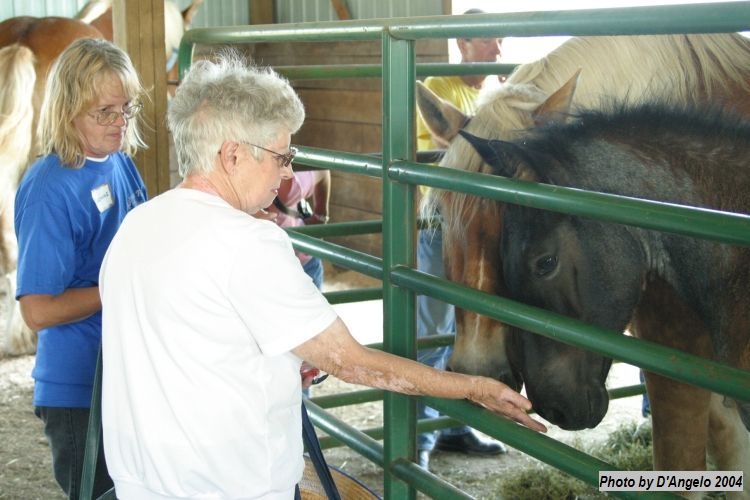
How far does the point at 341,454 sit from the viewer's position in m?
3.94

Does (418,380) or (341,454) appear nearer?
(418,380)

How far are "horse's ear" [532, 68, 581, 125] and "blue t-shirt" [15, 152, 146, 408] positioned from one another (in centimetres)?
111

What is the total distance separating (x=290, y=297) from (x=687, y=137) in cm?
94

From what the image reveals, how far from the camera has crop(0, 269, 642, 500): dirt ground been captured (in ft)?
11.8

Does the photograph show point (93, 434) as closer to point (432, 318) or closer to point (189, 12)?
point (432, 318)

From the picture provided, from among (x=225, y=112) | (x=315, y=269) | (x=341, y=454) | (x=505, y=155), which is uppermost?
(x=225, y=112)

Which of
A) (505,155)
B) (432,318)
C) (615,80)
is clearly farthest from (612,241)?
(432,318)

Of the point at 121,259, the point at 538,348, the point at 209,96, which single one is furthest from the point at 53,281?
the point at 538,348

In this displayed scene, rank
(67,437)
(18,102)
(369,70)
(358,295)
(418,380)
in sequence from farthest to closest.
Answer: (18,102) → (358,295) → (369,70) → (67,437) → (418,380)

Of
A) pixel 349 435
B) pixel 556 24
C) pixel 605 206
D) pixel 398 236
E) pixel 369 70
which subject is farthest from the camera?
pixel 369 70

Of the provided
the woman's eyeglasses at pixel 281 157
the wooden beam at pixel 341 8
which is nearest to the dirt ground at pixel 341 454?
the woman's eyeglasses at pixel 281 157

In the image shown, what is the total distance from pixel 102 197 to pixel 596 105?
4.29 feet

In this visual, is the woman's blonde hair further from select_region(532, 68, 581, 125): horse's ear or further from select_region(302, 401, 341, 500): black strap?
select_region(532, 68, 581, 125): horse's ear

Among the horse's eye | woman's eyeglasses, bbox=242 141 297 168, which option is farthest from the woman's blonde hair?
the horse's eye
